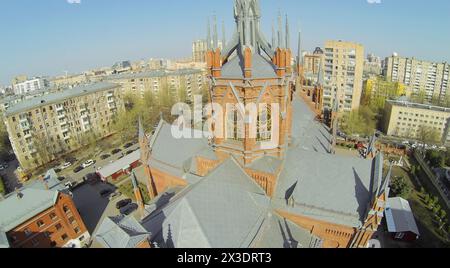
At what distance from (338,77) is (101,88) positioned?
67634 mm

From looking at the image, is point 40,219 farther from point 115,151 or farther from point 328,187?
point 115,151

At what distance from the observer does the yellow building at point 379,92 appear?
82.1 meters

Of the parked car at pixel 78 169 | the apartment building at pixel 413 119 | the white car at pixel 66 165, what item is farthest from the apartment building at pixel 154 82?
the apartment building at pixel 413 119

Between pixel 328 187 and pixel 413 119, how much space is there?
59711 mm

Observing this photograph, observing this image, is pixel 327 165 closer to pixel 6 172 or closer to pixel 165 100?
pixel 6 172

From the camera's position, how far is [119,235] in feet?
45.2

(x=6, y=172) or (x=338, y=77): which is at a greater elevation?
(x=338, y=77)

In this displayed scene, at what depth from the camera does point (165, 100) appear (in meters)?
86.5

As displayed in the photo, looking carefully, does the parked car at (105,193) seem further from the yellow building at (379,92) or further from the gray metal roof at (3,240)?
the yellow building at (379,92)

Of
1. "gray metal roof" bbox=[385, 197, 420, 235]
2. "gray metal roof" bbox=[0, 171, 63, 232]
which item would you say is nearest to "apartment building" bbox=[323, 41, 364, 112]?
"gray metal roof" bbox=[385, 197, 420, 235]

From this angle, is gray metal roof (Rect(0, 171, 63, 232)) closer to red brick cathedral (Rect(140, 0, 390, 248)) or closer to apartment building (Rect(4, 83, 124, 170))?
red brick cathedral (Rect(140, 0, 390, 248))

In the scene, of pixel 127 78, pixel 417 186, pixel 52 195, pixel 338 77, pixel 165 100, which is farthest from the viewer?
pixel 127 78

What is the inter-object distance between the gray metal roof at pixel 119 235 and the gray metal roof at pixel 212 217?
2.65m
